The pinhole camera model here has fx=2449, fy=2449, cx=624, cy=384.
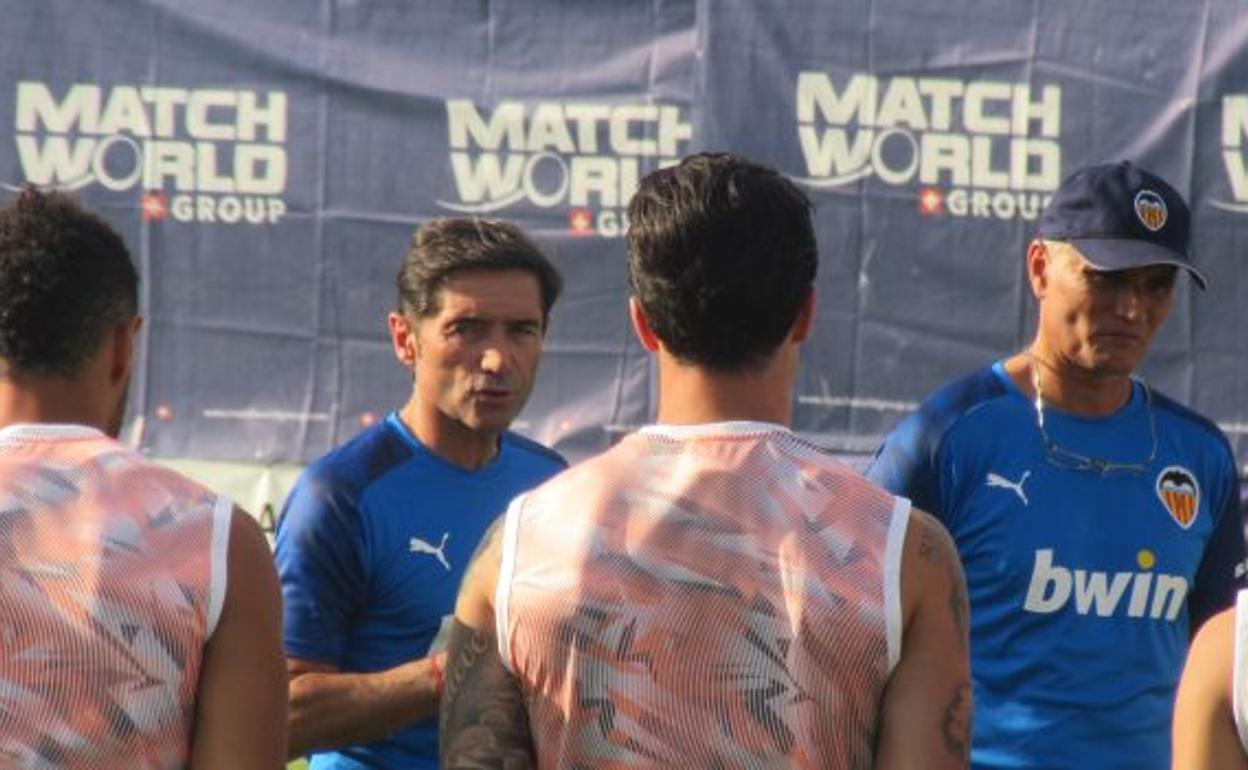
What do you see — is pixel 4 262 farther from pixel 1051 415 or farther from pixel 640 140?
pixel 640 140

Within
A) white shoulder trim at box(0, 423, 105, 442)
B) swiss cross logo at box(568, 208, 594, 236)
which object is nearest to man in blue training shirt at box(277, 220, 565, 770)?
white shoulder trim at box(0, 423, 105, 442)

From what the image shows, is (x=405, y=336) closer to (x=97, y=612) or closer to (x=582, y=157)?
(x=97, y=612)

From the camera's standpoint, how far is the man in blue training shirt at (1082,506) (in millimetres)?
4504

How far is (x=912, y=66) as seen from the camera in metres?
8.68

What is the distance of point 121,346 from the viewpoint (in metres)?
3.10

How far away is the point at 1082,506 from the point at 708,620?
6.15 feet

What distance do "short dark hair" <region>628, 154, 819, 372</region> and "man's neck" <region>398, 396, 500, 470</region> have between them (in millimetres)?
1872

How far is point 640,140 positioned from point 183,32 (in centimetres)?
171

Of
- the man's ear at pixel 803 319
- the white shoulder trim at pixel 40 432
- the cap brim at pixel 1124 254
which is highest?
the cap brim at pixel 1124 254

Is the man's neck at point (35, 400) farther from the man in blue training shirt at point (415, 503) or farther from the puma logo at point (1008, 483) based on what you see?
the puma logo at point (1008, 483)

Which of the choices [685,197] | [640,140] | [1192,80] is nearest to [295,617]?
[685,197]

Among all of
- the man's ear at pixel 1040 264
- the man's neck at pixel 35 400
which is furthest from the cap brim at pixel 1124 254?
the man's neck at pixel 35 400

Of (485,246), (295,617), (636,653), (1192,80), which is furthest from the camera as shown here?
(1192,80)

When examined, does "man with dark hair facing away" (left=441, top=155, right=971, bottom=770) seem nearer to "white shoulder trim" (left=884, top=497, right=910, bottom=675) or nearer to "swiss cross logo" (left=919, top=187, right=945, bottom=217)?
"white shoulder trim" (left=884, top=497, right=910, bottom=675)
